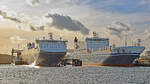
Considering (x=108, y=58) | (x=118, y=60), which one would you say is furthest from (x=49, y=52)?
(x=118, y=60)

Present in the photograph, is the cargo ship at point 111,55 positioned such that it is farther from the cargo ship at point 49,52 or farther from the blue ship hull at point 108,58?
the cargo ship at point 49,52

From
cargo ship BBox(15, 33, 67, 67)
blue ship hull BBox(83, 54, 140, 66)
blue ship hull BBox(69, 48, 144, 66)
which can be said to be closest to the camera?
cargo ship BBox(15, 33, 67, 67)

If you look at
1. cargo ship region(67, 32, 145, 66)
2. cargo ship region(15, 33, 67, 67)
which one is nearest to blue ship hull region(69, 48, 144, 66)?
cargo ship region(67, 32, 145, 66)

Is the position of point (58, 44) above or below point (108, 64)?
above

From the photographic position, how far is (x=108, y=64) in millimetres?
138125

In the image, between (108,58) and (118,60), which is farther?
(108,58)

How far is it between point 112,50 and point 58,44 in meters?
23.0

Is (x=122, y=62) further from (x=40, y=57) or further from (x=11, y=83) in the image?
(x=11, y=83)

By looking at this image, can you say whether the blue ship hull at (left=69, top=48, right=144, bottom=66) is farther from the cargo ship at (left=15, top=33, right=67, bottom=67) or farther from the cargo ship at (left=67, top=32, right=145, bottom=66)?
the cargo ship at (left=15, top=33, right=67, bottom=67)

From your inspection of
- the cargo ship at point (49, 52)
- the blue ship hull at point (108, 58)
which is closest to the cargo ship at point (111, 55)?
the blue ship hull at point (108, 58)

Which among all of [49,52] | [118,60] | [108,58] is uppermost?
[49,52]

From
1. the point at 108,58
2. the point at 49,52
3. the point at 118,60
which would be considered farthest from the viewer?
the point at 108,58

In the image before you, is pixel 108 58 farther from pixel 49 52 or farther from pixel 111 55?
pixel 49 52

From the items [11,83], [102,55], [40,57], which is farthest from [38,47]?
[11,83]
